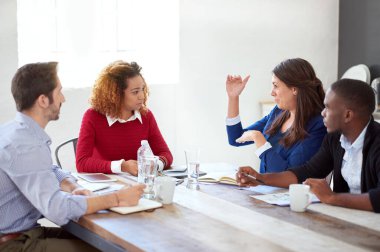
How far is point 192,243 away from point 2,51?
2.87 metres

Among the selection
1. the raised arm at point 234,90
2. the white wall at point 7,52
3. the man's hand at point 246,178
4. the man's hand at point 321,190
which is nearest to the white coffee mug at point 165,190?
the man's hand at point 246,178

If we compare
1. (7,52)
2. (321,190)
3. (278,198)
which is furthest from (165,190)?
(7,52)

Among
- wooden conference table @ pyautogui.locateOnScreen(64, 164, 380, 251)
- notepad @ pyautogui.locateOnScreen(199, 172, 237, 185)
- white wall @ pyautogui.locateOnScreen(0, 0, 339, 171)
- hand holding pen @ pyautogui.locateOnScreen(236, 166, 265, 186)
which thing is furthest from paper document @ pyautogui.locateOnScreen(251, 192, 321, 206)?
white wall @ pyautogui.locateOnScreen(0, 0, 339, 171)

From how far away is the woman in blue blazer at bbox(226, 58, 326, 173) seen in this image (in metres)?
2.88

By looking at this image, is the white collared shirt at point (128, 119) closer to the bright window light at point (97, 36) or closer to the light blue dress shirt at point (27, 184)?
the light blue dress shirt at point (27, 184)

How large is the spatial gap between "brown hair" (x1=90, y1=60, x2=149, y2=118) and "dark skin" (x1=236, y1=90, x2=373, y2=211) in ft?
3.03

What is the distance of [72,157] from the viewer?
4.60 meters

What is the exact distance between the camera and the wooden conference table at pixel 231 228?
177cm

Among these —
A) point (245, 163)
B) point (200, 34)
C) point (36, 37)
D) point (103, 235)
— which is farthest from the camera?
point (245, 163)

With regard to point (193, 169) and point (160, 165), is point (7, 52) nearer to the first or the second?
point (160, 165)

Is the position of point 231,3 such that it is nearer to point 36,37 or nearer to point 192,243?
point 36,37

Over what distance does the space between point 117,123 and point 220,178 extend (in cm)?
79

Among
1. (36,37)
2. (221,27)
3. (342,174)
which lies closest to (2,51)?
(36,37)

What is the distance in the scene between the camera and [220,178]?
269 cm
